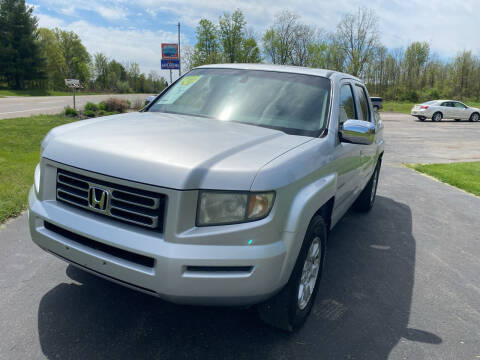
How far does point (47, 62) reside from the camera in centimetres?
5050

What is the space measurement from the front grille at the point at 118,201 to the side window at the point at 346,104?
1967 mm

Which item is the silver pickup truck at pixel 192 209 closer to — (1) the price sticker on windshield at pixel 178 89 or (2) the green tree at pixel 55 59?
(1) the price sticker on windshield at pixel 178 89

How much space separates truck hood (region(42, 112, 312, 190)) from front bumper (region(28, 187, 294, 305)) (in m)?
0.31

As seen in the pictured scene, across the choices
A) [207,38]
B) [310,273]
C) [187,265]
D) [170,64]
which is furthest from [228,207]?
[207,38]

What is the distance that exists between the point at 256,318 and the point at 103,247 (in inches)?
50.5

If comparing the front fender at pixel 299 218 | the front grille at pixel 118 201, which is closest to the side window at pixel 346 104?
the front fender at pixel 299 218

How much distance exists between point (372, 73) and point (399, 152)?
50692mm

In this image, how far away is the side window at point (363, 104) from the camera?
4751 mm

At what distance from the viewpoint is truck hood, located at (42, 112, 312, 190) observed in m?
2.12

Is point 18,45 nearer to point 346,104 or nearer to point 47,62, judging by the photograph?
point 47,62

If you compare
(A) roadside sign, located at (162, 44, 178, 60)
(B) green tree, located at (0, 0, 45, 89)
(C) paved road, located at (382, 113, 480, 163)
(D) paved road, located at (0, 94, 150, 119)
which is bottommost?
(C) paved road, located at (382, 113, 480, 163)

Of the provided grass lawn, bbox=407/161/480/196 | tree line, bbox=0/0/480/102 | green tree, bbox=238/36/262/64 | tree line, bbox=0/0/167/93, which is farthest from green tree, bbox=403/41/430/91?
grass lawn, bbox=407/161/480/196

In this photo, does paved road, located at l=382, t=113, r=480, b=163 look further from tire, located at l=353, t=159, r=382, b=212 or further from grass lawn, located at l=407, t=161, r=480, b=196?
tire, located at l=353, t=159, r=382, b=212

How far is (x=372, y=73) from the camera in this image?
2341 inches
